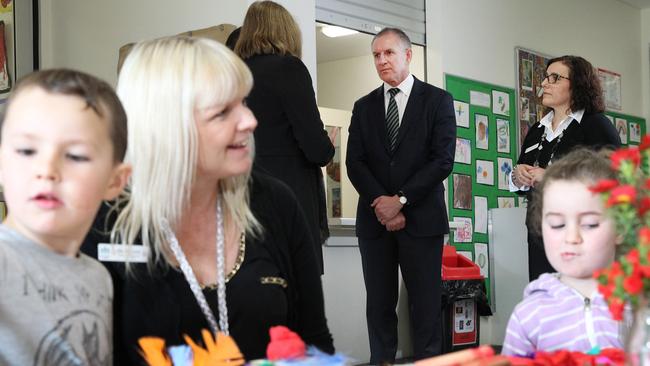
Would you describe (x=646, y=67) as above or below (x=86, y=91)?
above

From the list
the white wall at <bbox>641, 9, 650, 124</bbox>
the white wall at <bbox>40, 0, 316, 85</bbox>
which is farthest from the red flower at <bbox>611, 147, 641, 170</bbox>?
the white wall at <bbox>641, 9, 650, 124</bbox>

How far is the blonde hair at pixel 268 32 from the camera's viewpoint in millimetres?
3193

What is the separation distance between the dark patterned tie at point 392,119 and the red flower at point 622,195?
3.30 meters

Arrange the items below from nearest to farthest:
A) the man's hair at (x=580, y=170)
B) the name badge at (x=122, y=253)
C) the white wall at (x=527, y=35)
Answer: the name badge at (x=122, y=253) < the man's hair at (x=580, y=170) < the white wall at (x=527, y=35)

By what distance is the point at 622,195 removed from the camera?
859 mm

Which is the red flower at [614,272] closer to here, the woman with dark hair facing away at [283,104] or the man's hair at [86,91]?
the man's hair at [86,91]

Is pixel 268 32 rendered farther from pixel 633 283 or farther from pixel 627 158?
pixel 633 283

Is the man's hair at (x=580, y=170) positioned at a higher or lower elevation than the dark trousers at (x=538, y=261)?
higher

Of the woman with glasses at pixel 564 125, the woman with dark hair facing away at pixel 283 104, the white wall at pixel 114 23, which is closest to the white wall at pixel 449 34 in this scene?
the white wall at pixel 114 23

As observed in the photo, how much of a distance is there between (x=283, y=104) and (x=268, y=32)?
0.89 feet

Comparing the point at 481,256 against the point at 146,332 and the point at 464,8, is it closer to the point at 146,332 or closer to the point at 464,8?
the point at 464,8

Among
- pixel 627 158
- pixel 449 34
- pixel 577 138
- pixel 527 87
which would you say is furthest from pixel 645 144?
pixel 527 87

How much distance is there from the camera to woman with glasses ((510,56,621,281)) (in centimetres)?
381

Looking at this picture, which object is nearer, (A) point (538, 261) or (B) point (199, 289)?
(B) point (199, 289)
